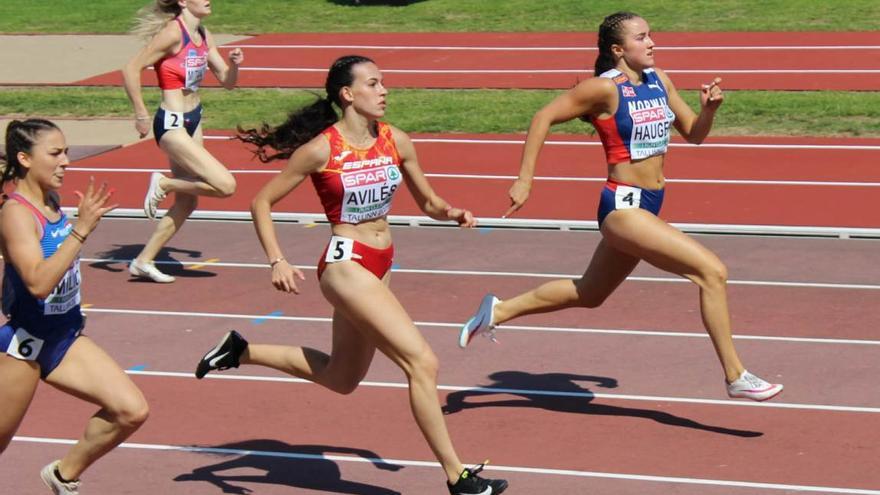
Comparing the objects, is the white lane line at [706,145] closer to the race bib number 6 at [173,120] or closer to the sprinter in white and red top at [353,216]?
the race bib number 6 at [173,120]

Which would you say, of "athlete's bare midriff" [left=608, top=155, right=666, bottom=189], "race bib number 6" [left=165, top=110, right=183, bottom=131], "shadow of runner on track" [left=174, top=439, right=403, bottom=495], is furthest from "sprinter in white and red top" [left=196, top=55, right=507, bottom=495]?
"race bib number 6" [left=165, top=110, right=183, bottom=131]

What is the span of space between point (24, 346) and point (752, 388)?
3.66 meters

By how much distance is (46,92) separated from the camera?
75.5ft

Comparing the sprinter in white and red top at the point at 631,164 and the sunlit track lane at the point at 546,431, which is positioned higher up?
the sprinter in white and red top at the point at 631,164

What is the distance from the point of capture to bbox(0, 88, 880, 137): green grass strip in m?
18.5

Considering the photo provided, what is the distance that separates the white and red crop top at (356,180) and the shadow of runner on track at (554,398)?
175 cm

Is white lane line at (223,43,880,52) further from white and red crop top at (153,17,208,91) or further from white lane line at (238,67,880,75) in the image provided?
white and red crop top at (153,17,208,91)

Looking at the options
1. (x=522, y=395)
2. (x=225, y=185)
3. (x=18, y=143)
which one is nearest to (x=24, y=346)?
(x=18, y=143)

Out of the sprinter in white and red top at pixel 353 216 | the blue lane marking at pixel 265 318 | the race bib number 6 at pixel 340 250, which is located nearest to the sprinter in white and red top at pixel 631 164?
the sprinter in white and red top at pixel 353 216

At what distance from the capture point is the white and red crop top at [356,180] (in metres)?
7.32

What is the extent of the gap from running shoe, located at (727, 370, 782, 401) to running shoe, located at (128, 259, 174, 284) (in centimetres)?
544

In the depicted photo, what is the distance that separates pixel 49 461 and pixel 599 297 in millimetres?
3120

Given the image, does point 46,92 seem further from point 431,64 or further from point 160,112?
point 160,112

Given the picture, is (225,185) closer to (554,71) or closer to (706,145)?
(706,145)
